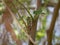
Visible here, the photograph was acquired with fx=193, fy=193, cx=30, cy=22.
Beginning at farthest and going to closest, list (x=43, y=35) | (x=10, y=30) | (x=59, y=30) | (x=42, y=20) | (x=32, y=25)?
(x=59, y=30)
(x=43, y=35)
(x=42, y=20)
(x=10, y=30)
(x=32, y=25)

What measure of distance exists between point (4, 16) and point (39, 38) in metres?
0.47

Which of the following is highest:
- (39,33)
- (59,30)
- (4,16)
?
(4,16)

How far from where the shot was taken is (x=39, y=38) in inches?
56.9

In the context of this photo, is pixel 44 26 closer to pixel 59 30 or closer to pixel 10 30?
pixel 59 30

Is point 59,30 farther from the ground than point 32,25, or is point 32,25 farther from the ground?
point 32,25

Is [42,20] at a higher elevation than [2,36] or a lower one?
lower

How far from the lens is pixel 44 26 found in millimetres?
1435

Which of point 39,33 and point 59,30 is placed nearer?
point 39,33

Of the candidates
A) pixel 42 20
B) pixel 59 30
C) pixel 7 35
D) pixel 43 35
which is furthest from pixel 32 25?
pixel 59 30

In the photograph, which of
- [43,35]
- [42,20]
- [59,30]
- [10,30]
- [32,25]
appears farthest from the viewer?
[59,30]

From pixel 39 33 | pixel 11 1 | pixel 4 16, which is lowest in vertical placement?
pixel 39 33

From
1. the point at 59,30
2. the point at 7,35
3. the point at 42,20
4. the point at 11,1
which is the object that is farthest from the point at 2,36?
the point at 59,30

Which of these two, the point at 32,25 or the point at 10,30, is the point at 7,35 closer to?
the point at 10,30

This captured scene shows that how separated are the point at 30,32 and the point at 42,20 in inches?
24.1
